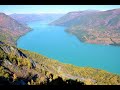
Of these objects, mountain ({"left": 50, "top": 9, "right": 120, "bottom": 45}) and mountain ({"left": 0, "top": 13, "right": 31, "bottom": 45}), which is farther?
mountain ({"left": 50, "top": 9, "right": 120, "bottom": 45})

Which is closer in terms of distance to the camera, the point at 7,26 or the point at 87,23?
the point at 7,26

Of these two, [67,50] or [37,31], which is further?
[67,50]

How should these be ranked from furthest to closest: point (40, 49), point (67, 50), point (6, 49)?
point (6, 49), point (67, 50), point (40, 49)

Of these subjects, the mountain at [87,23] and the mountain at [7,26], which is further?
the mountain at [87,23]

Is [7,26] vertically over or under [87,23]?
over
